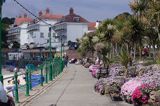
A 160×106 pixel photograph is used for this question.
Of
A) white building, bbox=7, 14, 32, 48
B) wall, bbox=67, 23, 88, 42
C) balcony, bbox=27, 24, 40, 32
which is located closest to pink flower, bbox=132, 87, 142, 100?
wall, bbox=67, 23, 88, 42

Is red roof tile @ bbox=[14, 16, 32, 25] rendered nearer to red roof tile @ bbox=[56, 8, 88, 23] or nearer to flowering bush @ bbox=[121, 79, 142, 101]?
red roof tile @ bbox=[56, 8, 88, 23]

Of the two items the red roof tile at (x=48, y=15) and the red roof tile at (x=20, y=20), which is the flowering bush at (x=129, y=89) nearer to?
the red roof tile at (x=48, y=15)

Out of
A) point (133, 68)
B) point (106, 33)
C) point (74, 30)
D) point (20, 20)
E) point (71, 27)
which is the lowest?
point (133, 68)

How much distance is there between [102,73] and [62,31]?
110m

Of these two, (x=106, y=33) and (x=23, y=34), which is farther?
(x=23, y=34)

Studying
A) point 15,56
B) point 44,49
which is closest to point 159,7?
point 44,49

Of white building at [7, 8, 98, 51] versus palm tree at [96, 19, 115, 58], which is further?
white building at [7, 8, 98, 51]

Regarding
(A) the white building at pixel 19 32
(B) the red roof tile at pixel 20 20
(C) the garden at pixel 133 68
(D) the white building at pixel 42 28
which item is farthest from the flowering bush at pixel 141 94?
(B) the red roof tile at pixel 20 20

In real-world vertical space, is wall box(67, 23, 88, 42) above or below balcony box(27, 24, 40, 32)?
below

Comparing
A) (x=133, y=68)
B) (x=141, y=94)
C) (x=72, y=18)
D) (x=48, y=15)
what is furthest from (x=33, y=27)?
(x=141, y=94)

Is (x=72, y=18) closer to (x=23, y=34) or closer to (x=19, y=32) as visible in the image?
(x=19, y=32)

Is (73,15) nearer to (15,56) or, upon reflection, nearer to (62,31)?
(62,31)

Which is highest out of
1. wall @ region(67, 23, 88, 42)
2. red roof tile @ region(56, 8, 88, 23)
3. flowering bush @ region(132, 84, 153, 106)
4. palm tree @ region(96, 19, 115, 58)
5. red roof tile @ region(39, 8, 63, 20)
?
red roof tile @ region(39, 8, 63, 20)

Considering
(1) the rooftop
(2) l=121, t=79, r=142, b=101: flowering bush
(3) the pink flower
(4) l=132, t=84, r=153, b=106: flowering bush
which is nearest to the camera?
(4) l=132, t=84, r=153, b=106: flowering bush
